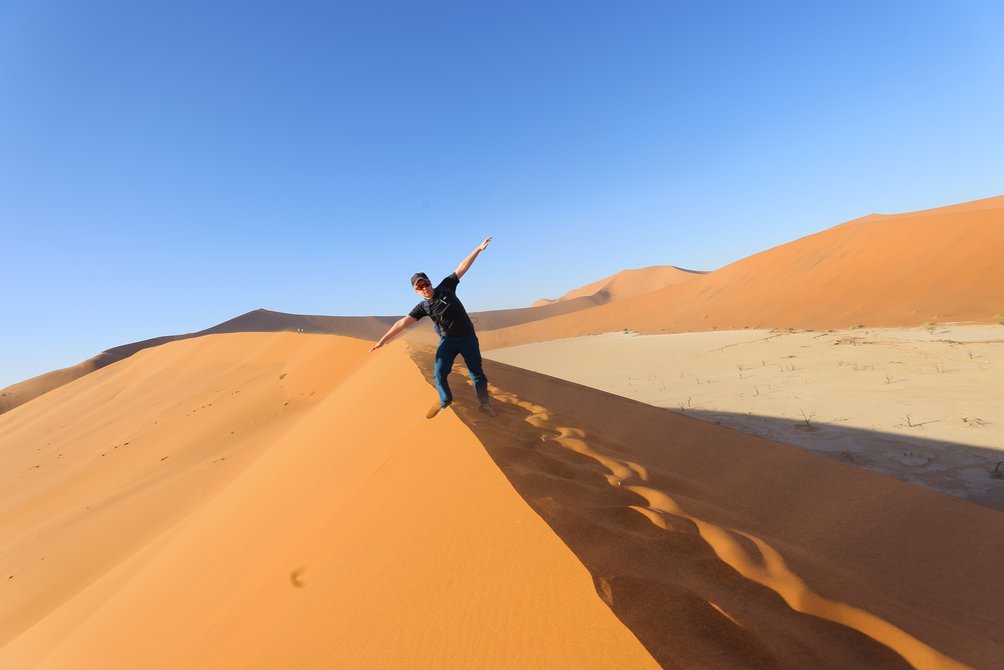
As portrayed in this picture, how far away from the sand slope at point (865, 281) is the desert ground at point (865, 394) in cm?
485

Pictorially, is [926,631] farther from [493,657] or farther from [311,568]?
[311,568]

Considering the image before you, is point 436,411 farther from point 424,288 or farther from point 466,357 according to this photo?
point 424,288

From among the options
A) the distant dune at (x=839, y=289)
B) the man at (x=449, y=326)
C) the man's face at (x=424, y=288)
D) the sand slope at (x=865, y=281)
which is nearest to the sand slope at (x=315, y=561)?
the man at (x=449, y=326)

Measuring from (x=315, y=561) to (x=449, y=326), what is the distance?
7.24ft

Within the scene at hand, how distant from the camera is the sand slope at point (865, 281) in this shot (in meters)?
16.0

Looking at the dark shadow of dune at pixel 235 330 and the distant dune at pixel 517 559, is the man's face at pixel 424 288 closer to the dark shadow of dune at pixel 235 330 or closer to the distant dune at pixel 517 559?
the distant dune at pixel 517 559

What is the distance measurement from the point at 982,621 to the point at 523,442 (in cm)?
241

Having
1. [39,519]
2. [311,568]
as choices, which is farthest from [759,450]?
[39,519]

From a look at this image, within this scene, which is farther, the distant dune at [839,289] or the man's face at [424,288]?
the distant dune at [839,289]

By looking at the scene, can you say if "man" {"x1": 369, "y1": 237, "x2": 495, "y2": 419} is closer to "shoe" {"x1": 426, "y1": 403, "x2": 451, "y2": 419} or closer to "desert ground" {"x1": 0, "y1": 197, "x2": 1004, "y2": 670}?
"shoe" {"x1": 426, "y1": 403, "x2": 451, "y2": 419}

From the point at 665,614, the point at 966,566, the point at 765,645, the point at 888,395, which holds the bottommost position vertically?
the point at 888,395

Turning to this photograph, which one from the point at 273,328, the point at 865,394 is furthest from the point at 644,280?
the point at 865,394

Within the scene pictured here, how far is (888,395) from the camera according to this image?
21.0 ft

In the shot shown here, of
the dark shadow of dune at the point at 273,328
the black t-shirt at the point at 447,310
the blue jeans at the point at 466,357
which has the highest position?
the dark shadow of dune at the point at 273,328
